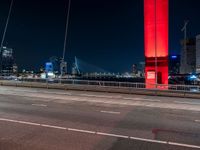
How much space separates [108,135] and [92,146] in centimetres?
126

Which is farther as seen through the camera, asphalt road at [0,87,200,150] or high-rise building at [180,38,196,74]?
high-rise building at [180,38,196,74]

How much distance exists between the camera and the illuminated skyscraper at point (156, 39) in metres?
25.4

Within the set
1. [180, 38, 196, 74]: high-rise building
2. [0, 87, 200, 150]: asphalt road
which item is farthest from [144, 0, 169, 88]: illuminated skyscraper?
[180, 38, 196, 74]: high-rise building

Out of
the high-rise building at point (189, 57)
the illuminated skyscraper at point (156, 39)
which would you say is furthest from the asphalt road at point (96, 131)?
the high-rise building at point (189, 57)

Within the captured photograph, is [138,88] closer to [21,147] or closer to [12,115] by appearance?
[12,115]

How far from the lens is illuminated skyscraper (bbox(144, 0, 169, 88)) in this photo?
25406mm

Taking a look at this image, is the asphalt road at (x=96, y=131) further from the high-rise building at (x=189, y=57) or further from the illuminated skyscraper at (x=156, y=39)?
the high-rise building at (x=189, y=57)

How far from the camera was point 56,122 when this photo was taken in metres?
9.98

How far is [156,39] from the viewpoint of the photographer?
83.9ft

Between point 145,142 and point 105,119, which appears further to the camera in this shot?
point 105,119

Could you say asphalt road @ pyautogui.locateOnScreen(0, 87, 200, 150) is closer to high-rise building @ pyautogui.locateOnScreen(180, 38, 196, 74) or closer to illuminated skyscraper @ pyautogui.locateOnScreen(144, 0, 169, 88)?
illuminated skyscraper @ pyautogui.locateOnScreen(144, 0, 169, 88)

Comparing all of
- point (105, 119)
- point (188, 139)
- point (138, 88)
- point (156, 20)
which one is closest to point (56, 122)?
point (105, 119)

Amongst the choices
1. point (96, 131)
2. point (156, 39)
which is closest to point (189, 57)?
point (156, 39)

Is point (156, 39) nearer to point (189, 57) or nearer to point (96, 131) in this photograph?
point (96, 131)
